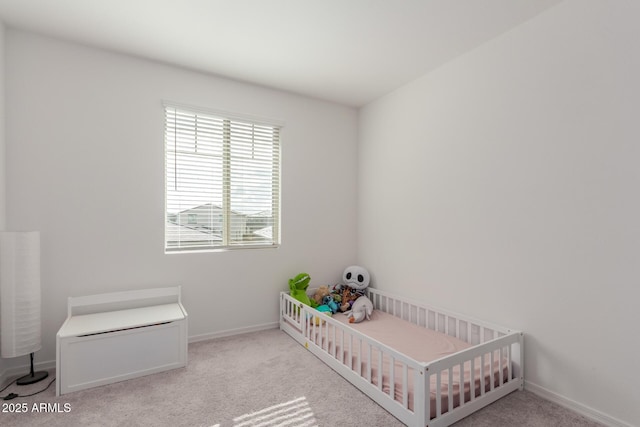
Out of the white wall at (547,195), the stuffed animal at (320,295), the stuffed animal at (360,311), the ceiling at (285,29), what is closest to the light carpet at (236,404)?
the white wall at (547,195)

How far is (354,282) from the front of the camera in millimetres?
3508

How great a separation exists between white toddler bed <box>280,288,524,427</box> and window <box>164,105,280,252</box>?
33.7 inches

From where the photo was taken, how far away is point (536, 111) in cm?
210

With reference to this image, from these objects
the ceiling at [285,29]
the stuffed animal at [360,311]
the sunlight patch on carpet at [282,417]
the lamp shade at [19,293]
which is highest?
the ceiling at [285,29]

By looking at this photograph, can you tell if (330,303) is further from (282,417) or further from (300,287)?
(282,417)

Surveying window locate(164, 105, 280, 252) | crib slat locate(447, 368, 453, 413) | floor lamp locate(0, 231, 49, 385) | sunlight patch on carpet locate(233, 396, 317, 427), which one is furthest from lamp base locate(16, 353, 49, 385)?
crib slat locate(447, 368, 453, 413)

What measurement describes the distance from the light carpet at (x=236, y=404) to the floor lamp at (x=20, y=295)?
0.90 feet

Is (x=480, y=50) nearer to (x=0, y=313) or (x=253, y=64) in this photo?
(x=253, y=64)

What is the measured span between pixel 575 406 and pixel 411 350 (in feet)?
3.15

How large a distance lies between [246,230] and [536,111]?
101 inches

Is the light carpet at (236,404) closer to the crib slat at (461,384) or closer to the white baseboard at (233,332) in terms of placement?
the crib slat at (461,384)

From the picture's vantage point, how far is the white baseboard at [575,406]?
1.76 meters

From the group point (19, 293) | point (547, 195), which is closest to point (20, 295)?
point (19, 293)

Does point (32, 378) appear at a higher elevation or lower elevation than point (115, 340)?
lower
